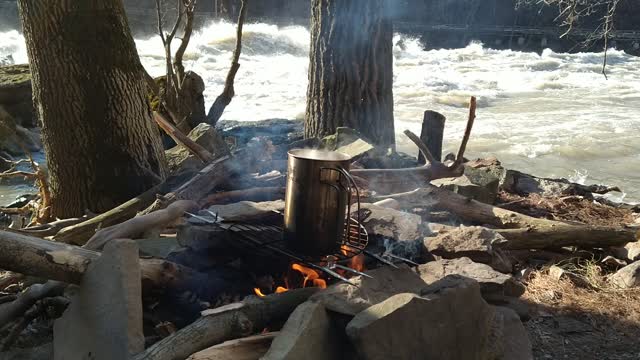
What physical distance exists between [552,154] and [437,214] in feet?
26.6

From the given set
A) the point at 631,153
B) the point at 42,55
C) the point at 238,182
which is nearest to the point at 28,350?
the point at 238,182

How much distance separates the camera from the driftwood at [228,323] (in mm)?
2287

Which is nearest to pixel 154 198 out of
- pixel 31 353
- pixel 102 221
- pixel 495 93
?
pixel 102 221

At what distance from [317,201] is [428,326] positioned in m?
0.73

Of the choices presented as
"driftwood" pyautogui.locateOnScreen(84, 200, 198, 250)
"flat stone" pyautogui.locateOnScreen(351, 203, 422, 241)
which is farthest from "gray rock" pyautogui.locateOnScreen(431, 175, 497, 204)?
"driftwood" pyautogui.locateOnScreen(84, 200, 198, 250)

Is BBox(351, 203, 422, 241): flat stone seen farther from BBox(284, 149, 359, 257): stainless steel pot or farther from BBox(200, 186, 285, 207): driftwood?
BBox(200, 186, 285, 207): driftwood

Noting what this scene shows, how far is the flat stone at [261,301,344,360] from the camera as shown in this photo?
221cm

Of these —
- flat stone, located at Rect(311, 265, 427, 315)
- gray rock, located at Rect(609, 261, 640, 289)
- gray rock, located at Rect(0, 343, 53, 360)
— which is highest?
flat stone, located at Rect(311, 265, 427, 315)

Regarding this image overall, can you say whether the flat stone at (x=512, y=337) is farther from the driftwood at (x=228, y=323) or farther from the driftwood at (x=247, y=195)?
the driftwood at (x=247, y=195)

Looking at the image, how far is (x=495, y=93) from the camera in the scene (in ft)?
63.5

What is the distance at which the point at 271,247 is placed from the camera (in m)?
2.89

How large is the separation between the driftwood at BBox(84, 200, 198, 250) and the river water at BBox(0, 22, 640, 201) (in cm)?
735

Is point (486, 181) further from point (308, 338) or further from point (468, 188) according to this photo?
point (308, 338)

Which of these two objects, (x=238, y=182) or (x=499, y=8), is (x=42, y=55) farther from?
(x=499, y=8)
